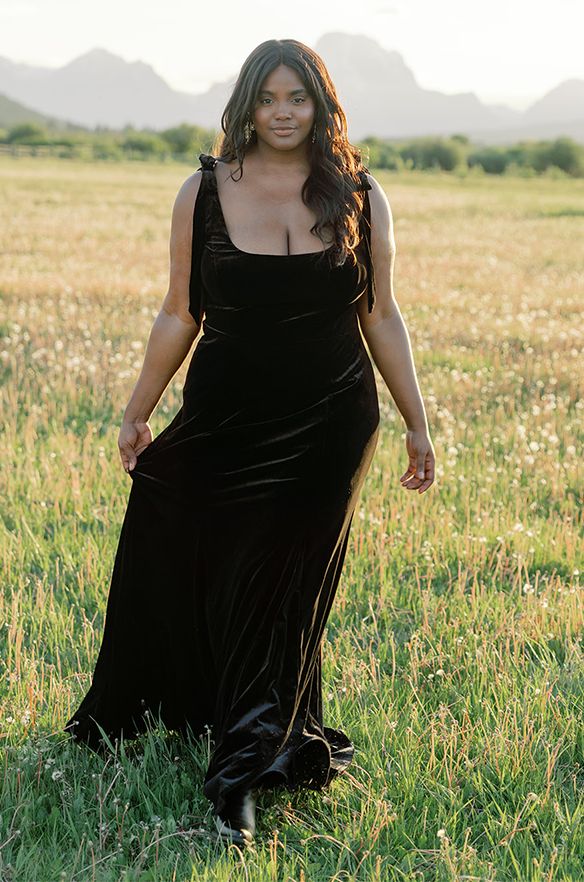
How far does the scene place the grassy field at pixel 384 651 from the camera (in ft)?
11.8

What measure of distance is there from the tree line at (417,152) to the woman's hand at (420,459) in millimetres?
72836

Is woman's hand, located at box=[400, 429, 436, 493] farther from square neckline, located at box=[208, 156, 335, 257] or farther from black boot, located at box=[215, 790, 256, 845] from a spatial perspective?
black boot, located at box=[215, 790, 256, 845]

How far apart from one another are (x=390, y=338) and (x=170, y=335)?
776 millimetres

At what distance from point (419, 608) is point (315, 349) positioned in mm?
2179

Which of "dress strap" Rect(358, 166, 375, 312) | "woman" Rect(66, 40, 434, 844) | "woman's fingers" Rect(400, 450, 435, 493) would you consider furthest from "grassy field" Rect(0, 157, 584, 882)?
"dress strap" Rect(358, 166, 375, 312)

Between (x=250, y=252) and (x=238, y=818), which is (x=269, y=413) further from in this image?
(x=238, y=818)

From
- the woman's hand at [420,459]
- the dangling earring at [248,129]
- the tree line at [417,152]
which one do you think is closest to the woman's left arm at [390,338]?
the woman's hand at [420,459]

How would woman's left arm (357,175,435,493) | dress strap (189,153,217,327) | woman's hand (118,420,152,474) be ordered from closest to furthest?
dress strap (189,153,217,327) < woman's left arm (357,175,435,493) < woman's hand (118,420,152,474)

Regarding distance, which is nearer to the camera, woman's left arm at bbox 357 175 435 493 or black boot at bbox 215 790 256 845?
black boot at bbox 215 790 256 845

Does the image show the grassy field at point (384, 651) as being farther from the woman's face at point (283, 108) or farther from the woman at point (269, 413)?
the woman's face at point (283, 108)

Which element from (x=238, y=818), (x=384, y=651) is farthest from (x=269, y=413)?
(x=384, y=651)

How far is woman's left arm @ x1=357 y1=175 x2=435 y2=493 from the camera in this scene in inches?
154

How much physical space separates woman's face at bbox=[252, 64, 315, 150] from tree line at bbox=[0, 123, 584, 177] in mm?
73183

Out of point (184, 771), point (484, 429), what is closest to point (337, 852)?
point (184, 771)
